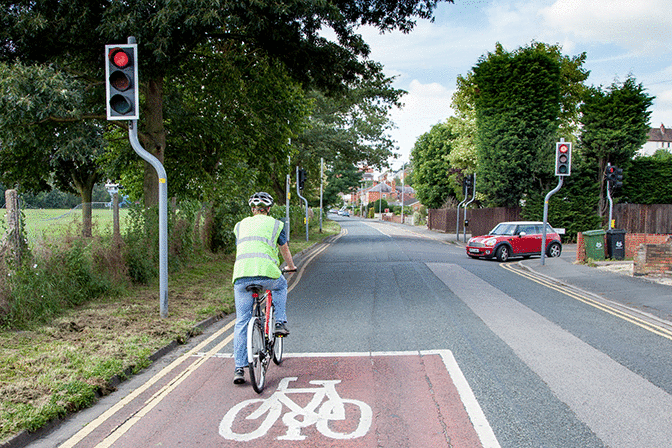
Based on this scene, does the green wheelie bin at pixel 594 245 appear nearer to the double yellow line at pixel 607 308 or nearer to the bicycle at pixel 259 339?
the double yellow line at pixel 607 308

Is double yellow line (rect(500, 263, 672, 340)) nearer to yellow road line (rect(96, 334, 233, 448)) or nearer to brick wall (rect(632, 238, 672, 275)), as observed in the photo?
brick wall (rect(632, 238, 672, 275))

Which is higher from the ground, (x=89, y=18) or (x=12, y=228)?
(x=89, y=18)

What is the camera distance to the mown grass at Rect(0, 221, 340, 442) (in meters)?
4.37

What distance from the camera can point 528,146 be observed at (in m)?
27.5

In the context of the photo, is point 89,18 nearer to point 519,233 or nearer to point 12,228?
point 12,228

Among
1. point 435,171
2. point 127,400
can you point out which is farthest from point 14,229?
point 435,171

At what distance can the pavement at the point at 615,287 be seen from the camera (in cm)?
942

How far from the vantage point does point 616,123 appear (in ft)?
85.3

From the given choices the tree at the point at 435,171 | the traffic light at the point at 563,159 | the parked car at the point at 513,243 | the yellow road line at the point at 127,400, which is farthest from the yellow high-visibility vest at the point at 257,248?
the tree at the point at 435,171

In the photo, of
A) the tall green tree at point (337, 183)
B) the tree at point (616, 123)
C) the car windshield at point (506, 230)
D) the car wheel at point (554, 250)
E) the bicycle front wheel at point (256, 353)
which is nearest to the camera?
the bicycle front wheel at point (256, 353)

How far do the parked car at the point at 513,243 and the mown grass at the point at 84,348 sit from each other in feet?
40.8

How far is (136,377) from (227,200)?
12160 mm

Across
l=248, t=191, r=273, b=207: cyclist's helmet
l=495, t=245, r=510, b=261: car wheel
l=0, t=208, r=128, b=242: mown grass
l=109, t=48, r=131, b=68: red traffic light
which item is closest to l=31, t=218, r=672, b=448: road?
l=248, t=191, r=273, b=207: cyclist's helmet

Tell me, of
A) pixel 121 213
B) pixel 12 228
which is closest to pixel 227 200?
pixel 121 213
